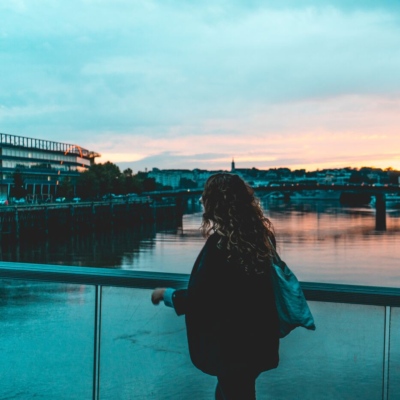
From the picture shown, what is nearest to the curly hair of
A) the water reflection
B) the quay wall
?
the water reflection

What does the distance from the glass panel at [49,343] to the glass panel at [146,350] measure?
11cm

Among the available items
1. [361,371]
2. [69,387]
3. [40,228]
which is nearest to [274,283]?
[361,371]

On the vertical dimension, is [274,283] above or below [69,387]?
above

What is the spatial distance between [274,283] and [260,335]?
0.62 feet

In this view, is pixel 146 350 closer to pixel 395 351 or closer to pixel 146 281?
pixel 146 281

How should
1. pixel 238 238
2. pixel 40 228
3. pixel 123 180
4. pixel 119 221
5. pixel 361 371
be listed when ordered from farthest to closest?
pixel 123 180 → pixel 119 221 → pixel 40 228 → pixel 361 371 → pixel 238 238

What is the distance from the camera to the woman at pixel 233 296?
2.07m

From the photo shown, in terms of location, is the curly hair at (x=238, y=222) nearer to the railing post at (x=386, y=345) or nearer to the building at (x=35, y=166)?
the railing post at (x=386, y=345)

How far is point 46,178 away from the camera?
11156cm

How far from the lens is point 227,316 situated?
2096mm

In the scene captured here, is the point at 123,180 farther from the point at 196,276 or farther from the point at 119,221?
the point at 196,276

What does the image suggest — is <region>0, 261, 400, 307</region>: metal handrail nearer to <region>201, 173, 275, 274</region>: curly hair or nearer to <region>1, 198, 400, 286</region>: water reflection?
<region>201, 173, 275, 274</region>: curly hair

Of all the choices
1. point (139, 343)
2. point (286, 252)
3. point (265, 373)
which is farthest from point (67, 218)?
point (265, 373)

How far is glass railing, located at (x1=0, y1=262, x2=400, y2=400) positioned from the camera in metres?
2.45
